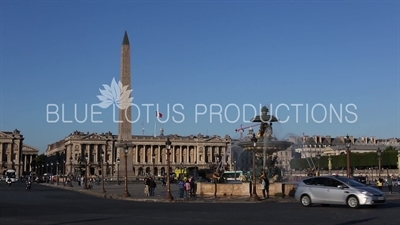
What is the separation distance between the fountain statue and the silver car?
7.94 m

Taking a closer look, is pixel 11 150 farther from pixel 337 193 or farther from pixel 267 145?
pixel 337 193

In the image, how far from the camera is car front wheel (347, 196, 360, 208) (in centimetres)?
2033

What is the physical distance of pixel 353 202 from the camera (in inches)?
803

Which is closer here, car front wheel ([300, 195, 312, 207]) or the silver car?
the silver car

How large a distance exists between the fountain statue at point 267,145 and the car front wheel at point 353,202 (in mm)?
9670

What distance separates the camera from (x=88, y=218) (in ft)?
54.4

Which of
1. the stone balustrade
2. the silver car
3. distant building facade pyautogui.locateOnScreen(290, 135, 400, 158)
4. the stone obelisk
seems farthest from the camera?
distant building facade pyautogui.locateOnScreen(290, 135, 400, 158)

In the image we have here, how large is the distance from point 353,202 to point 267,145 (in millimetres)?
9965

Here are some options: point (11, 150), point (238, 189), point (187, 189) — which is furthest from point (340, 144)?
point (187, 189)

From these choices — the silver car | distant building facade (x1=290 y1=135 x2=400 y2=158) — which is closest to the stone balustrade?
the silver car

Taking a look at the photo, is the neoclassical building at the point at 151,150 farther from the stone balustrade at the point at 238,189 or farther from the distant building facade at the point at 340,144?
the stone balustrade at the point at 238,189

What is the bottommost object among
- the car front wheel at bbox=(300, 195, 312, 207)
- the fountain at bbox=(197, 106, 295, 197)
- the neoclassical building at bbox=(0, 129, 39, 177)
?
the car front wheel at bbox=(300, 195, 312, 207)

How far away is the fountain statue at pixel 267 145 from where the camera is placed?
99.0 feet

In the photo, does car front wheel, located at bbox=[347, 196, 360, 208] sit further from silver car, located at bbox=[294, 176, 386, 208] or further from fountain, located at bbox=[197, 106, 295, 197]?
fountain, located at bbox=[197, 106, 295, 197]
